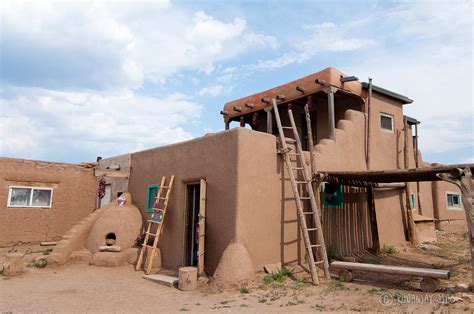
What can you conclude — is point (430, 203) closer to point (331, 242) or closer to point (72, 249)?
point (331, 242)

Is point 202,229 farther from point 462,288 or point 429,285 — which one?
point 462,288

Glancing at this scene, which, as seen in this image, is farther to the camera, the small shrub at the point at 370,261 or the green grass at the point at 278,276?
the small shrub at the point at 370,261

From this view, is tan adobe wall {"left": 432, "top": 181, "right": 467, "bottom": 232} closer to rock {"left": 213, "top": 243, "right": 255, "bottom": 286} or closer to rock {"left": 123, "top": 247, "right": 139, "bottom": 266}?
rock {"left": 213, "top": 243, "right": 255, "bottom": 286}

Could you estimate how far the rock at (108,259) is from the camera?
1012cm

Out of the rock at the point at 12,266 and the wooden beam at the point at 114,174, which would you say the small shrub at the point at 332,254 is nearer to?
the wooden beam at the point at 114,174

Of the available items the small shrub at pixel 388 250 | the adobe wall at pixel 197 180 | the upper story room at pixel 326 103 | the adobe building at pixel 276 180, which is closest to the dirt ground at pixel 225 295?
the adobe building at pixel 276 180

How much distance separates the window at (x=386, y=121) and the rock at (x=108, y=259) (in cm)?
973

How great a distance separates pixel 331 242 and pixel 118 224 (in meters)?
6.28

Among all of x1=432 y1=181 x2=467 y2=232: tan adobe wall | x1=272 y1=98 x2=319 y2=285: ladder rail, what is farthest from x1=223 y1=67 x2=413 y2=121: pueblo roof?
x1=432 y1=181 x2=467 y2=232: tan adobe wall

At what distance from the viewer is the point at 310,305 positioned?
6.32m

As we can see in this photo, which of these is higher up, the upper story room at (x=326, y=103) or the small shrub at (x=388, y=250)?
the upper story room at (x=326, y=103)

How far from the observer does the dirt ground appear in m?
6.19

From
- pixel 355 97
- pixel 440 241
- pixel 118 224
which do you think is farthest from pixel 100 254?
pixel 440 241

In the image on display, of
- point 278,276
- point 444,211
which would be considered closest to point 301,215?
point 278,276
